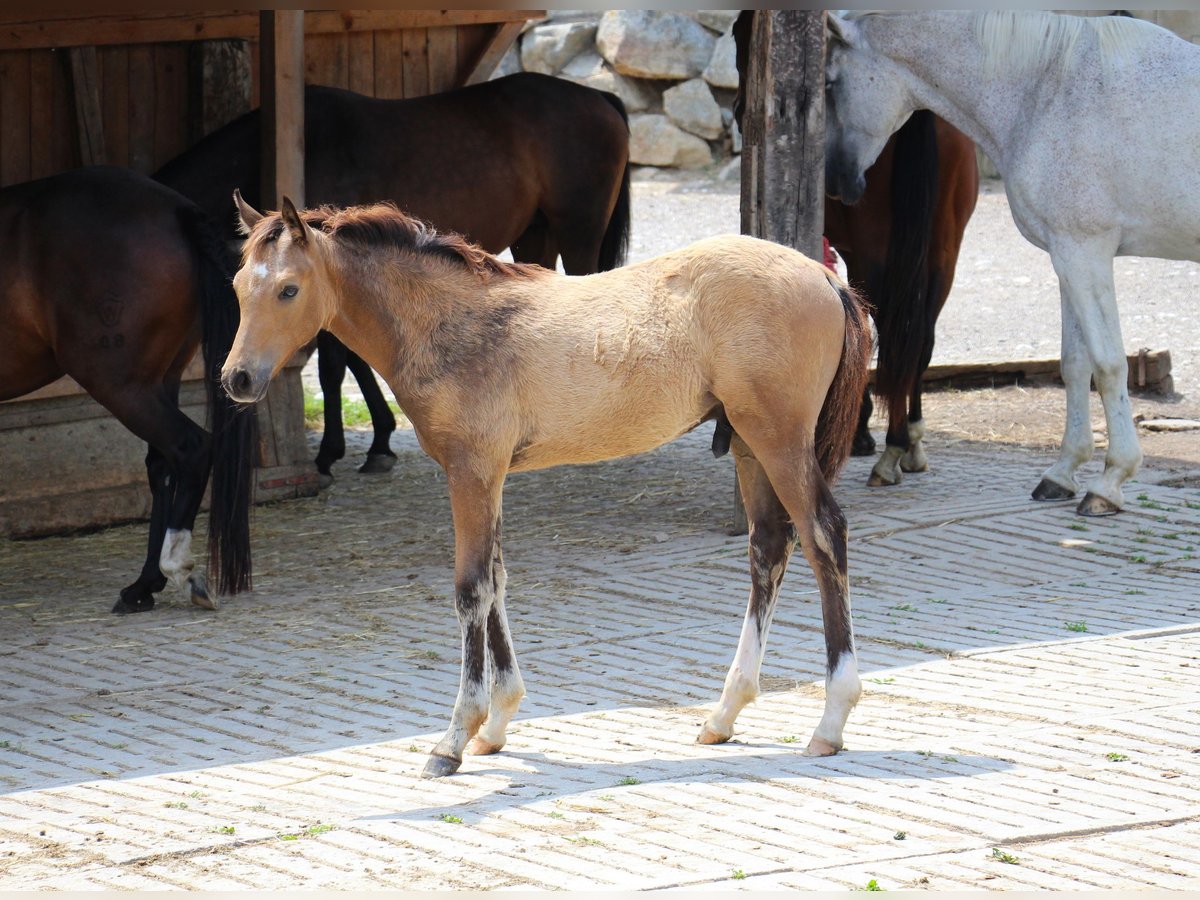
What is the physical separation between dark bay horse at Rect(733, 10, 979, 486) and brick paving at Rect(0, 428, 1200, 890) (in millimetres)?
441

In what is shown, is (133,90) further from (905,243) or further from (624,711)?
(624,711)

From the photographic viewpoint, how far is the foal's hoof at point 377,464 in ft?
31.9

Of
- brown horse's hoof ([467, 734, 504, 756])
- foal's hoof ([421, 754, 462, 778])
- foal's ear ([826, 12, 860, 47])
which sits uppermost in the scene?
foal's ear ([826, 12, 860, 47])

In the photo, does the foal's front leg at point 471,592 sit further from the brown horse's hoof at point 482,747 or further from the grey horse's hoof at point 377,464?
the grey horse's hoof at point 377,464

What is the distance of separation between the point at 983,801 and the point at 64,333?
4567 millimetres

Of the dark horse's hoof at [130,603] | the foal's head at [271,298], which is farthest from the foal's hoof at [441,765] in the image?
the dark horse's hoof at [130,603]

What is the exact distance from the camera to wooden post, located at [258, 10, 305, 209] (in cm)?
830

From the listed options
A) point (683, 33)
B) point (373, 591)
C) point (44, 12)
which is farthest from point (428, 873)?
point (683, 33)

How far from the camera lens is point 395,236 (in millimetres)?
4773

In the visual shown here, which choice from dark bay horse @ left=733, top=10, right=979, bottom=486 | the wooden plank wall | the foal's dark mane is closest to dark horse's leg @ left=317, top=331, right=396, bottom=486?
the wooden plank wall

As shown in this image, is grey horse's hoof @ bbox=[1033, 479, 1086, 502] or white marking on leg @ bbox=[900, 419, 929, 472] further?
white marking on leg @ bbox=[900, 419, 929, 472]

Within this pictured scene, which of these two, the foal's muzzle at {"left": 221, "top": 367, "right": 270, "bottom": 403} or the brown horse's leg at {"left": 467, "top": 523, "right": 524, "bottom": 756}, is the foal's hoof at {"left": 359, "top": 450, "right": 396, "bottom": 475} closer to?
the brown horse's leg at {"left": 467, "top": 523, "right": 524, "bottom": 756}

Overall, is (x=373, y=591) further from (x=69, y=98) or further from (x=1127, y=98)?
(x=1127, y=98)

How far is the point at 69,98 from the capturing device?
8.73m
